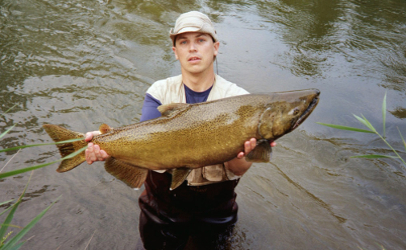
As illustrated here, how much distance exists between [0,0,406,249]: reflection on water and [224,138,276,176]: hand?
1356mm

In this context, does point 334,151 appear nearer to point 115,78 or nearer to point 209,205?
point 209,205

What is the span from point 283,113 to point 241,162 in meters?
0.62

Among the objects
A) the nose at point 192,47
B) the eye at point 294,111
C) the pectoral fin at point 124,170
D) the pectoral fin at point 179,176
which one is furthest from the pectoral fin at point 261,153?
the nose at point 192,47

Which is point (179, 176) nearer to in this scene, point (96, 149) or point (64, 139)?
point (96, 149)

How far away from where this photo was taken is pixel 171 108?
8.61 feet

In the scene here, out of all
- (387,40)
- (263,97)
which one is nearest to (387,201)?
(263,97)

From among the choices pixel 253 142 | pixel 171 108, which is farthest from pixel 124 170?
pixel 253 142

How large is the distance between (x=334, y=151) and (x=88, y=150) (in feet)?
13.4

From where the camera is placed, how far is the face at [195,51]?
304 centimetres

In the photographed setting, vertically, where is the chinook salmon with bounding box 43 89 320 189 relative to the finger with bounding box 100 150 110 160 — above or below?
above

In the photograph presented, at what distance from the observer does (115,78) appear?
7121mm

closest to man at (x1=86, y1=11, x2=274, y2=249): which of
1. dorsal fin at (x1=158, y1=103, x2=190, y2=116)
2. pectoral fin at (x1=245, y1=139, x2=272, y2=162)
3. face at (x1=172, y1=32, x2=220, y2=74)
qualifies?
face at (x1=172, y1=32, x2=220, y2=74)

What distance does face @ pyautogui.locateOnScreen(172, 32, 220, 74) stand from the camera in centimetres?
304

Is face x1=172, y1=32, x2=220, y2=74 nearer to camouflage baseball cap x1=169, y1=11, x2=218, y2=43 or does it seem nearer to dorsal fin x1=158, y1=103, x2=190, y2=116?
camouflage baseball cap x1=169, y1=11, x2=218, y2=43
